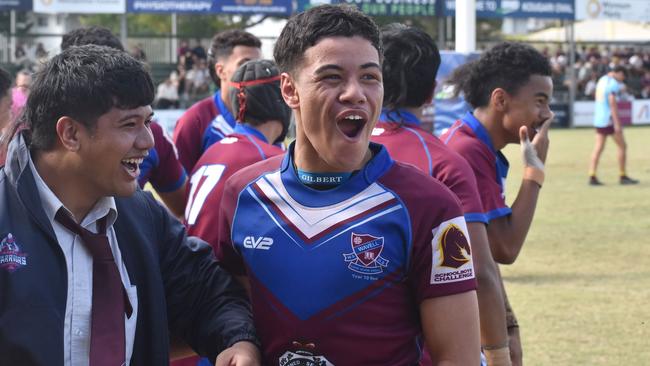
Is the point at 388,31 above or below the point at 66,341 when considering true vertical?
above

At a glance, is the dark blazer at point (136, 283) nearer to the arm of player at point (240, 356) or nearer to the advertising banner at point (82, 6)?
the arm of player at point (240, 356)

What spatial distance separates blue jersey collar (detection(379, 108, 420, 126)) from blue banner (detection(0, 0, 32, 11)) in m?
27.4

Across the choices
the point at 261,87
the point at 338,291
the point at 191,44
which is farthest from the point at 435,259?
the point at 191,44

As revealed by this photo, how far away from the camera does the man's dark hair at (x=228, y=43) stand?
7.14 metres

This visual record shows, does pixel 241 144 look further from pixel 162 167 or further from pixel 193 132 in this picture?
pixel 193 132

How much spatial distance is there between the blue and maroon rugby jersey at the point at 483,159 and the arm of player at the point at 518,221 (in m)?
0.05

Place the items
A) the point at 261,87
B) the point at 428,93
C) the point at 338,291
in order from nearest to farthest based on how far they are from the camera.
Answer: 1. the point at 338,291
2. the point at 428,93
3. the point at 261,87

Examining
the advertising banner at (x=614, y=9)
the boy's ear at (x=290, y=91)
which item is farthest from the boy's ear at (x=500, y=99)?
the advertising banner at (x=614, y=9)

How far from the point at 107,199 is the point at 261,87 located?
7.16 feet

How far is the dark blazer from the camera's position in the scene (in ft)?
8.57

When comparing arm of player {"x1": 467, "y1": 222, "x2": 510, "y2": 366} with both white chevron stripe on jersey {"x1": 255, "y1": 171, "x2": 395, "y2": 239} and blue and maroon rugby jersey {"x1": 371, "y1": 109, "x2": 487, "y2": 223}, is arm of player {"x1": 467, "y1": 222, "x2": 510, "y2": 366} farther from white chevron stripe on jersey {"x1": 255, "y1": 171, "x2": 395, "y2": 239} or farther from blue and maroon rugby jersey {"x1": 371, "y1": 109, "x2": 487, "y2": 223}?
white chevron stripe on jersey {"x1": 255, "y1": 171, "x2": 395, "y2": 239}

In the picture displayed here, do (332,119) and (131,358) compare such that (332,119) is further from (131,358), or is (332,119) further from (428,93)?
(428,93)

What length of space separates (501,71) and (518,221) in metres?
0.79

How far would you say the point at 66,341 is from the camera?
8.84 ft
